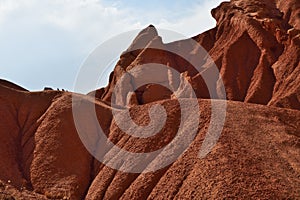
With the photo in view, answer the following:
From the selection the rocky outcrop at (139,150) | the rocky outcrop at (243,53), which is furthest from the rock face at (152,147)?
the rocky outcrop at (243,53)

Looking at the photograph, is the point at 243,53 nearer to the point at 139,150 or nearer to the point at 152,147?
the point at 152,147

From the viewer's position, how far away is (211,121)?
3600 centimetres

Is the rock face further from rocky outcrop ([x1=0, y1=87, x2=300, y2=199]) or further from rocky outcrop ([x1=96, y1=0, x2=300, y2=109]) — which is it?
rocky outcrop ([x1=96, y1=0, x2=300, y2=109])

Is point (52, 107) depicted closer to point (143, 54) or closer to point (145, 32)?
point (143, 54)

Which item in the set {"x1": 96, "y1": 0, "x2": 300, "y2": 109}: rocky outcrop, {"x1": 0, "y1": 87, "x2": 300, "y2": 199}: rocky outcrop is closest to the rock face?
{"x1": 0, "y1": 87, "x2": 300, "y2": 199}: rocky outcrop

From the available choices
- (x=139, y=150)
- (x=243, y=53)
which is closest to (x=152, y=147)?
(x=139, y=150)

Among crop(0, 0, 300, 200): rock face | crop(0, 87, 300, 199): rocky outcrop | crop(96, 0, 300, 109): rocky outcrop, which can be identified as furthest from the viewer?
crop(96, 0, 300, 109): rocky outcrop

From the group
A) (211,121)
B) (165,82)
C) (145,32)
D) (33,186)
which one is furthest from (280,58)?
(33,186)

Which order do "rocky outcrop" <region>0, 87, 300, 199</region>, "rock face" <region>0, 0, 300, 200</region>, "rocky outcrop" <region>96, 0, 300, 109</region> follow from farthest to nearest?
"rocky outcrop" <region>96, 0, 300, 109</region>
"rock face" <region>0, 0, 300, 200</region>
"rocky outcrop" <region>0, 87, 300, 199</region>

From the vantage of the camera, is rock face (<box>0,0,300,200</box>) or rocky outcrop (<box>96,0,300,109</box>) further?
rocky outcrop (<box>96,0,300,109</box>)

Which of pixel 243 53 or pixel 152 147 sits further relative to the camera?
pixel 243 53

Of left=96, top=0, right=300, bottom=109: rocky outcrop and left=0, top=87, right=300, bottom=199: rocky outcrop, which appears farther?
left=96, top=0, right=300, bottom=109: rocky outcrop

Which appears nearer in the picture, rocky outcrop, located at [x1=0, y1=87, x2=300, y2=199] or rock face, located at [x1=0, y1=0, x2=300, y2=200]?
rocky outcrop, located at [x1=0, y1=87, x2=300, y2=199]

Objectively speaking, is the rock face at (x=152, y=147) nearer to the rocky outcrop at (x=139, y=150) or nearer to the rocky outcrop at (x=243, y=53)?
the rocky outcrop at (x=139, y=150)
